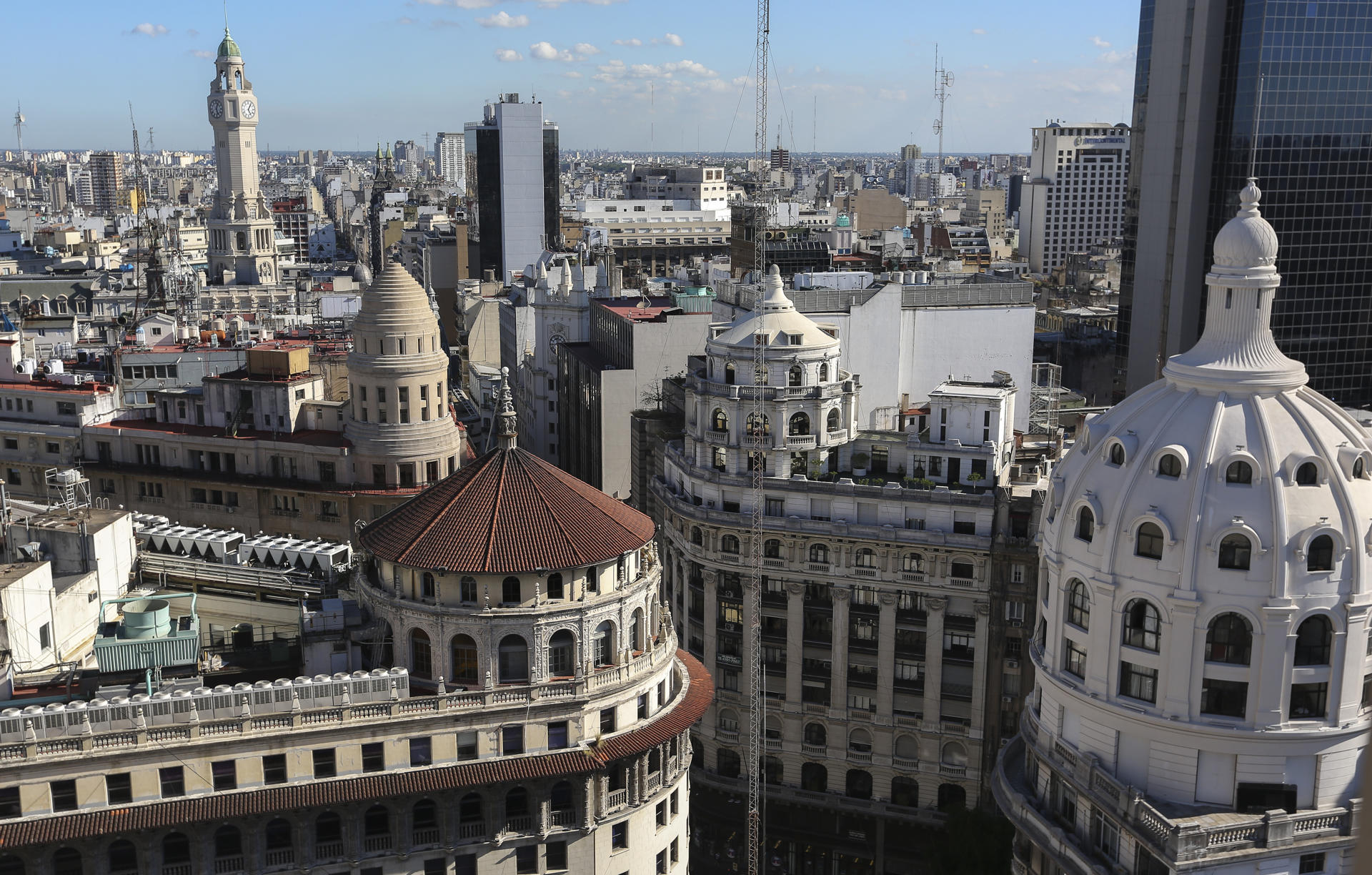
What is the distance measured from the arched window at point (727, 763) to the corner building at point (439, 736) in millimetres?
27683

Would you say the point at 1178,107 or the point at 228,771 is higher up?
the point at 1178,107

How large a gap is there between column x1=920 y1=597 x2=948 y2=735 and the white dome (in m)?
29.6

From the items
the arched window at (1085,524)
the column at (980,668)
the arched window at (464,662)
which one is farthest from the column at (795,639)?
the arched window at (464,662)

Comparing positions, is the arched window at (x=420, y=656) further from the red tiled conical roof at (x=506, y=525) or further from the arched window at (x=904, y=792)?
the arched window at (x=904, y=792)

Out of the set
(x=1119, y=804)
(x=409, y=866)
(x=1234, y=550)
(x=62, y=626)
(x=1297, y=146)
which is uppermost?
(x=1297, y=146)

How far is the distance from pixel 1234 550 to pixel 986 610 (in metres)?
34.8

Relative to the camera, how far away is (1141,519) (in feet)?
205

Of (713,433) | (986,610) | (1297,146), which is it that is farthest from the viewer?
(1297,146)

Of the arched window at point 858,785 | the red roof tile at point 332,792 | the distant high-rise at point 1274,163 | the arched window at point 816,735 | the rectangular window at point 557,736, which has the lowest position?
the arched window at point 858,785

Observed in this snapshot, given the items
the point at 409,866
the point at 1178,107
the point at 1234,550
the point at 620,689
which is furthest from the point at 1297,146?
the point at 409,866

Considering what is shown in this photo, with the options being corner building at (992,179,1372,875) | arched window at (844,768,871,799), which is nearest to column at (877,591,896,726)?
arched window at (844,768,871,799)

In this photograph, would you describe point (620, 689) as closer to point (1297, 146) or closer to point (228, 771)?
point (228, 771)

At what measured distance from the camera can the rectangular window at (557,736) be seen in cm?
6831

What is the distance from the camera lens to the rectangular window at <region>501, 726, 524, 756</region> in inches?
2660
